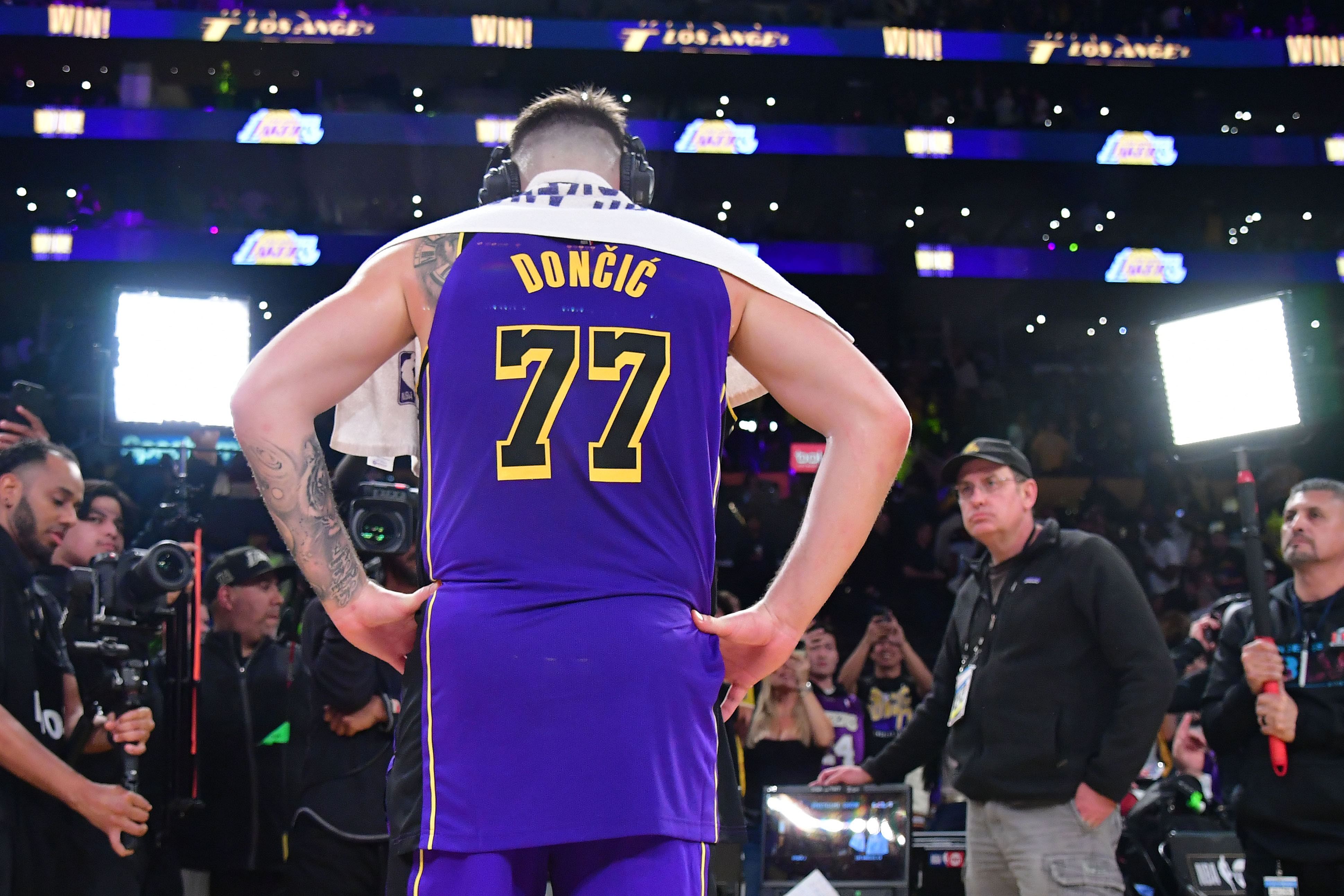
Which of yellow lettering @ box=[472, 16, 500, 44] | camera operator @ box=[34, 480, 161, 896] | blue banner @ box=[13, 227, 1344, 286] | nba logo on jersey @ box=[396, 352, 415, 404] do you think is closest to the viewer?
nba logo on jersey @ box=[396, 352, 415, 404]

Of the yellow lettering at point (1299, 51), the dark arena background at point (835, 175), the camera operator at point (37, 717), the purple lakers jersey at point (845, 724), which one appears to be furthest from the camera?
the yellow lettering at point (1299, 51)

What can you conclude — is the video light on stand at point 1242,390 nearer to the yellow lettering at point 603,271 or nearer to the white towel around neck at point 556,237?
the white towel around neck at point 556,237

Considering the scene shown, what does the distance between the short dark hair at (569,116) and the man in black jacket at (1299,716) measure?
312 centimetres

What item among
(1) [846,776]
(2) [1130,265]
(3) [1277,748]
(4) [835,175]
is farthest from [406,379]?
(4) [835,175]

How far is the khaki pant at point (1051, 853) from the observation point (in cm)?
360

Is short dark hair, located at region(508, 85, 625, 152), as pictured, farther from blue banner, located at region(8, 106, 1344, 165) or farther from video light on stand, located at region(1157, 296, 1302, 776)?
blue banner, located at region(8, 106, 1344, 165)

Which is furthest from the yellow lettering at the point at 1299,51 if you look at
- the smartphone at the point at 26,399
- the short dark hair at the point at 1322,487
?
the smartphone at the point at 26,399

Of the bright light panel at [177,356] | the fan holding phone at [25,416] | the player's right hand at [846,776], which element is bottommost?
the player's right hand at [846,776]

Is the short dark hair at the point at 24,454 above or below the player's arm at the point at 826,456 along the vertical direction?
above

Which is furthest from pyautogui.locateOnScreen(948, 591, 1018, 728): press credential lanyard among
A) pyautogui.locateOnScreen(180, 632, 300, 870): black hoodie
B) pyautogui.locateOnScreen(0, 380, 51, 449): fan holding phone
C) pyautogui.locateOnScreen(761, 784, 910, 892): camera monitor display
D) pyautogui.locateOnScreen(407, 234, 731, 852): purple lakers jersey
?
pyautogui.locateOnScreen(0, 380, 51, 449): fan holding phone

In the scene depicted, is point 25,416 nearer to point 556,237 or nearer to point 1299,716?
point 556,237

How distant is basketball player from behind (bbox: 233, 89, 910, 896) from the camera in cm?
146

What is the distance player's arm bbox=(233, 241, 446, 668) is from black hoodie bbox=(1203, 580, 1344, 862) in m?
3.39

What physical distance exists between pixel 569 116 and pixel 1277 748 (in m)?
3.35
